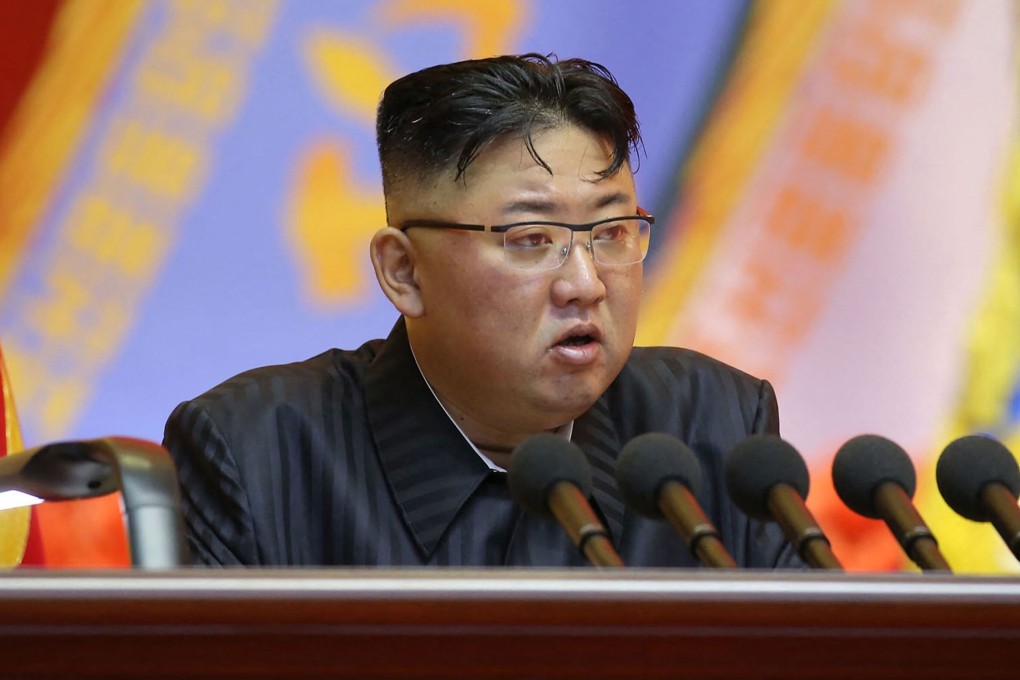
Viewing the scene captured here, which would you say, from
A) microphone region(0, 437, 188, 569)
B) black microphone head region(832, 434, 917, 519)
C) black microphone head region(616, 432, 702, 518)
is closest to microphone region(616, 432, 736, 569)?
black microphone head region(616, 432, 702, 518)

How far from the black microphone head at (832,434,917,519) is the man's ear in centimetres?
73

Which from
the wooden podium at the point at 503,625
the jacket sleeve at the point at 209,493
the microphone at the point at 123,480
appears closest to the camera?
the wooden podium at the point at 503,625

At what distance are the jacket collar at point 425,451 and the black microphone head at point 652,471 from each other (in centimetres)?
63

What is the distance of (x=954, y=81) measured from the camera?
8.66 ft

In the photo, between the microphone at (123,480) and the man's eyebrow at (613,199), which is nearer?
the microphone at (123,480)

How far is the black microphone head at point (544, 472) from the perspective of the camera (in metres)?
1.05

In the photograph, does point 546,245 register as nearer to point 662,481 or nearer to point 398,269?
point 398,269

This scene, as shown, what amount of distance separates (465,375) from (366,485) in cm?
17

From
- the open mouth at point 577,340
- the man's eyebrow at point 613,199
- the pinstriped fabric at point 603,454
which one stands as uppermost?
the man's eyebrow at point 613,199

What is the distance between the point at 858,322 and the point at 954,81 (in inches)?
19.0

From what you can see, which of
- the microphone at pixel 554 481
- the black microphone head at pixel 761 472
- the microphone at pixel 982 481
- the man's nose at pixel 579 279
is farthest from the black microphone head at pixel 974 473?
the man's nose at pixel 579 279

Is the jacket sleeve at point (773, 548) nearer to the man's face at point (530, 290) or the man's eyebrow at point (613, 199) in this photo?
the man's face at point (530, 290)

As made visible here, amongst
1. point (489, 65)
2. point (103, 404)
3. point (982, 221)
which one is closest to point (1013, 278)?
point (982, 221)

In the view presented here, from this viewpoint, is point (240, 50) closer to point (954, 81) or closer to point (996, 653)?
point (954, 81)
